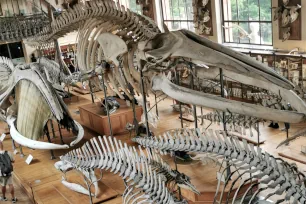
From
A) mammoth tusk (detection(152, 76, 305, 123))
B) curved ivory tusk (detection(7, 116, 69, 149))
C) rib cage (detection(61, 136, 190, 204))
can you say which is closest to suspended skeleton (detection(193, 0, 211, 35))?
curved ivory tusk (detection(7, 116, 69, 149))

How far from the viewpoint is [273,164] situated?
10.6 feet

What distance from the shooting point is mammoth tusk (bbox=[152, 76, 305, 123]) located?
3124 mm

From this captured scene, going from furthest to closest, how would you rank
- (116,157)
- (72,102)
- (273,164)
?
(72,102) → (116,157) → (273,164)

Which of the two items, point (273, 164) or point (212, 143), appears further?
point (212, 143)

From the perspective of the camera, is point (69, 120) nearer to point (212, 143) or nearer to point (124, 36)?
point (124, 36)

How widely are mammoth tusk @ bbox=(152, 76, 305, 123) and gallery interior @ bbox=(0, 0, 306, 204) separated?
0.03 ft

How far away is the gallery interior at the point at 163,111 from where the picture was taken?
359cm

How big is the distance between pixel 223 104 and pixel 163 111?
24.9 ft

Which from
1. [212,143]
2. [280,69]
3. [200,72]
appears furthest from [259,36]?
[212,143]

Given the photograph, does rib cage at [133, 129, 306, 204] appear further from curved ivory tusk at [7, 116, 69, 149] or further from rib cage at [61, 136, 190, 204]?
curved ivory tusk at [7, 116, 69, 149]

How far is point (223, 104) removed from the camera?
3.62 m

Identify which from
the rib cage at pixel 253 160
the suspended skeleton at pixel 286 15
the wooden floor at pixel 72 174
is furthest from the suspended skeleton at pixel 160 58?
the suspended skeleton at pixel 286 15

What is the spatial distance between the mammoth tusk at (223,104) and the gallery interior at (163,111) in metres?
0.01

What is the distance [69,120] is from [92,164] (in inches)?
104
